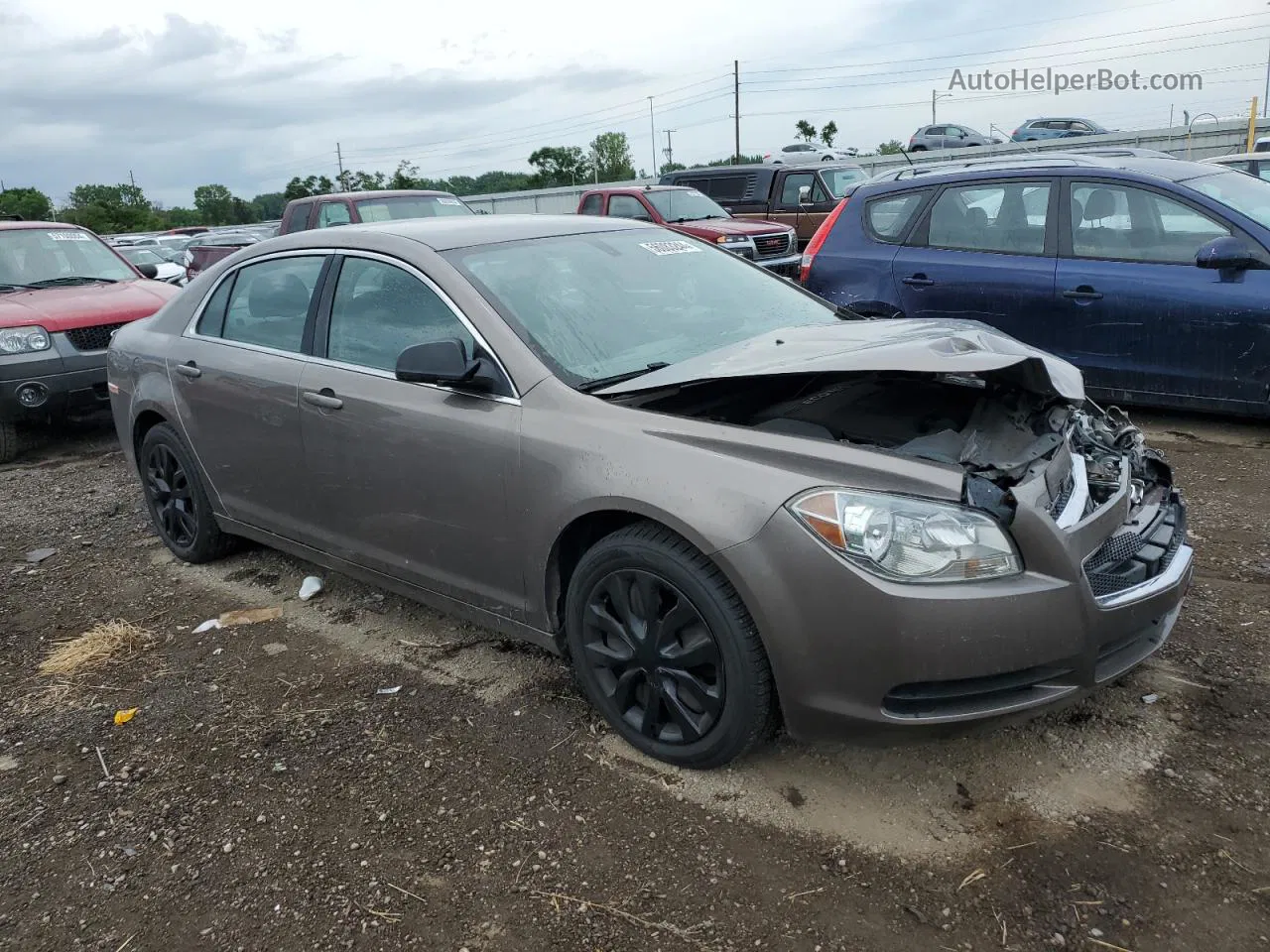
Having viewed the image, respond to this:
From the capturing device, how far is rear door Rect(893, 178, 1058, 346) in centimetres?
636

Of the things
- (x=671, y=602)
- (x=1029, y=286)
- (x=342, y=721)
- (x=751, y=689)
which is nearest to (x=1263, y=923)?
(x=751, y=689)

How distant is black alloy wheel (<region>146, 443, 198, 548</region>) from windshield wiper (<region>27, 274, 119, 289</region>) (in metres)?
4.25

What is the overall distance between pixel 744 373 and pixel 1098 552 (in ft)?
3.60

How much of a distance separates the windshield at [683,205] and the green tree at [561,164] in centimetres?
5160

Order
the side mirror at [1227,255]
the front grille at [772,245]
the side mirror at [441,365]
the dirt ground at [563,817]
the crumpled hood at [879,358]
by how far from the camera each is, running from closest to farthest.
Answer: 1. the dirt ground at [563,817]
2. the crumpled hood at [879,358]
3. the side mirror at [441,365]
4. the side mirror at [1227,255]
5. the front grille at [772,245]

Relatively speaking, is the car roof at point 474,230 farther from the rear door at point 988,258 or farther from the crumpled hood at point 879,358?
the rear door at point 988,258

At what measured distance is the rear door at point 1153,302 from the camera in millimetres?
5633

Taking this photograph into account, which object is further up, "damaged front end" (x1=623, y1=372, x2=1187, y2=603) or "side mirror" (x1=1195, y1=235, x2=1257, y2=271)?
"side mirror" (x1=1195, y1=235, x2=1257, y2=271)

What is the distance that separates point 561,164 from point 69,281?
208 feet

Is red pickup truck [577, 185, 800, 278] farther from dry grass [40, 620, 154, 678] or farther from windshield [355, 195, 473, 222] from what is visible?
dry grass [40, 620, 154, 678]

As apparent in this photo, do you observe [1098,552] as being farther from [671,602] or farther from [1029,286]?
[1029,286]

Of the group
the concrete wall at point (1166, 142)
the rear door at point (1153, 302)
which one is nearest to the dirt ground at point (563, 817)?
the rear door at point (1153, 302)

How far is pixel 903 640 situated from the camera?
97.7 inches

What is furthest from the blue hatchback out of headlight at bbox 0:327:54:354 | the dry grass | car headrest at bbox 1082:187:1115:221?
headlight at bbox 0:327:54:354
